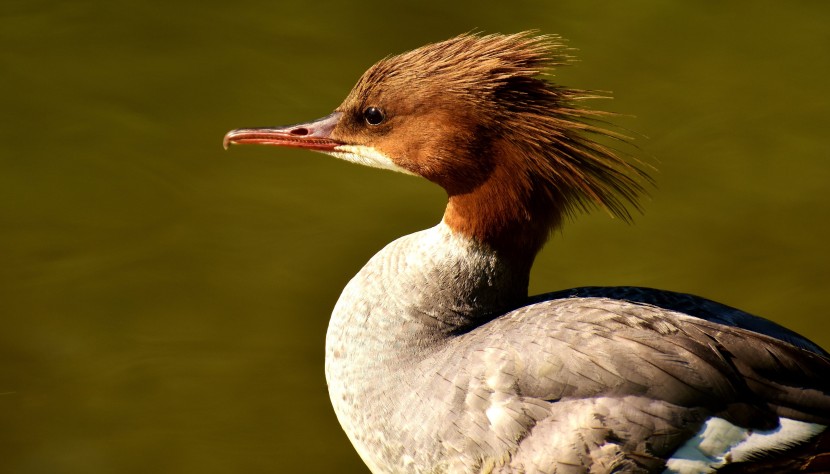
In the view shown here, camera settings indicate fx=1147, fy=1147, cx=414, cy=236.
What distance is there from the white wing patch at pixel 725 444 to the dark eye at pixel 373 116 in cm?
148

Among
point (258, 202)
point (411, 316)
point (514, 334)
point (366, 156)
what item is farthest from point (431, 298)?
point (258, 202)

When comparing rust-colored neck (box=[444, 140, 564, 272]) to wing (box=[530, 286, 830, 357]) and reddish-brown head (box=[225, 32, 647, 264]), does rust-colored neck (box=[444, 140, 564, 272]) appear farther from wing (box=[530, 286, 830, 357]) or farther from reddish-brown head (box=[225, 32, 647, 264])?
wing (box=[530, 286, 830, 357])

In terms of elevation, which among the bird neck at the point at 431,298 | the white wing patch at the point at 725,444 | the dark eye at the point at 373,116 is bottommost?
the white wing patch at the point at 725,444

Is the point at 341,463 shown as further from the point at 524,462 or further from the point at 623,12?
the point at 623,12

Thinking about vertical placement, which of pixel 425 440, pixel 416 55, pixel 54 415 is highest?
pixel 416 55

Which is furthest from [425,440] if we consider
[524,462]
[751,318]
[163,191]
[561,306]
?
[163,191]

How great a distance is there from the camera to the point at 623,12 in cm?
688

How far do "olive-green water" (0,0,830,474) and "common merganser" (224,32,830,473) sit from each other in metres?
0.80

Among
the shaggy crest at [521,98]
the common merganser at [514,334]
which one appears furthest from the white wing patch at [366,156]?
the shaggy crest at [521,98]

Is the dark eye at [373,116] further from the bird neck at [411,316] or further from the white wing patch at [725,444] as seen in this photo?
the white wing patch at [725,444]

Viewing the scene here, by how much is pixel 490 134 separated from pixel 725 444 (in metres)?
1.25

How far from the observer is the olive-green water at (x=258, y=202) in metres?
4.70

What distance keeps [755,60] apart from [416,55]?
3.37 m

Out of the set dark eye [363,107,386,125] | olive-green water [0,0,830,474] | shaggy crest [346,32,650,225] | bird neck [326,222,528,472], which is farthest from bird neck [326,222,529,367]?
olive-green water [0,0,830,474]
